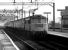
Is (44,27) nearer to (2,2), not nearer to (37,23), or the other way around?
(37,23)

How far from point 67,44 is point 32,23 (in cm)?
706

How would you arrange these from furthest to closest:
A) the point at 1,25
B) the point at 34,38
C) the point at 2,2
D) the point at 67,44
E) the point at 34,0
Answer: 1. the point at 1,25
2. the point at 2,2
3. the point at 34,0
4. the point at 34,38
5. the point at 67,44

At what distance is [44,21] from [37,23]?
0.85 m

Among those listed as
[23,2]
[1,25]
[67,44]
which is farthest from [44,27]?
[1,25]

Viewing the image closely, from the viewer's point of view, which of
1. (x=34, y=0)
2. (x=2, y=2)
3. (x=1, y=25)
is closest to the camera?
(x=34, y=0)

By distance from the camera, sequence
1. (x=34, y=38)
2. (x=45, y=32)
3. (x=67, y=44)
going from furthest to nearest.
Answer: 1. (x=34, y=38)
2. (x=45, y=32)
3. (x=67, y=44)

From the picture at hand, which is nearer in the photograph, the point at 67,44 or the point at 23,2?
the point at 67,44

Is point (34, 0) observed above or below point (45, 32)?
above

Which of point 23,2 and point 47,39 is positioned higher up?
point 23,2

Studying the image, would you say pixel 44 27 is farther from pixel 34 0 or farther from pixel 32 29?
pixel 34 0

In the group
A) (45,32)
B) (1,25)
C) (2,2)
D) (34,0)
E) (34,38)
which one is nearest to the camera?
(45,32)

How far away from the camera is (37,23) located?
1122 inches

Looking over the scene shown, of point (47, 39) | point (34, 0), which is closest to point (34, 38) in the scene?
point (47, 39)

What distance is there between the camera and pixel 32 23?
2862cm
